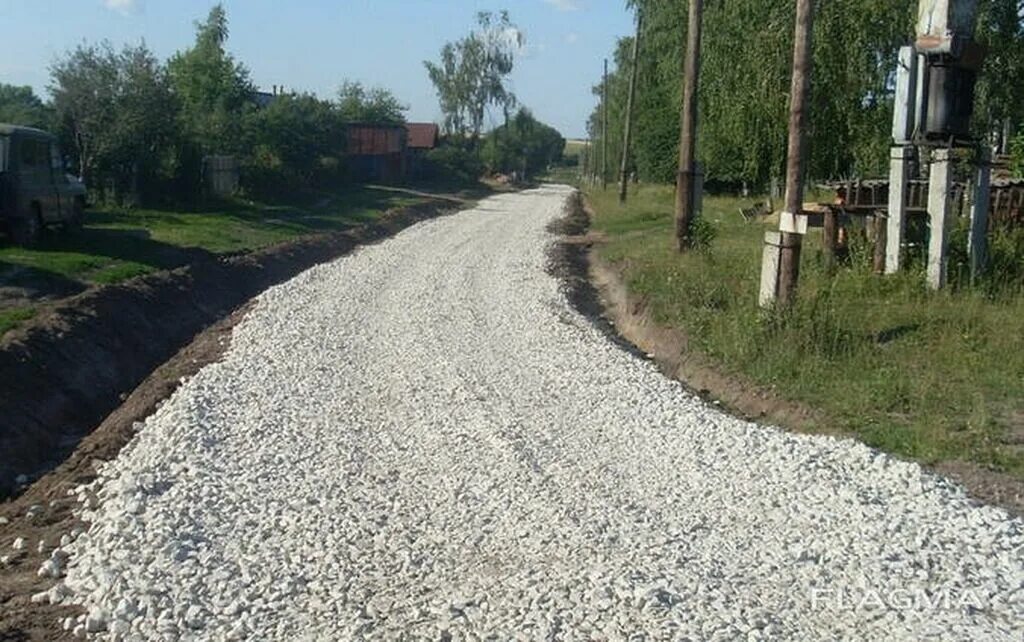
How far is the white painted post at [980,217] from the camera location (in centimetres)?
1688

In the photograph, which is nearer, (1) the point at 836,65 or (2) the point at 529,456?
(2) the point at 529,456

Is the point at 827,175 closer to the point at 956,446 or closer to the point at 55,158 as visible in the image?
the point at 55,158

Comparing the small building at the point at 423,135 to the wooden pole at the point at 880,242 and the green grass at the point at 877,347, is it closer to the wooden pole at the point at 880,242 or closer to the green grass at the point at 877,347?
the green grass at the point at 877,347

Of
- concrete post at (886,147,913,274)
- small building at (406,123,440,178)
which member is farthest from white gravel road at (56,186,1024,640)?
small building at (406,123,440,178)

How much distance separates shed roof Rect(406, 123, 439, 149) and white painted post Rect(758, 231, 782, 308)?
7756cm

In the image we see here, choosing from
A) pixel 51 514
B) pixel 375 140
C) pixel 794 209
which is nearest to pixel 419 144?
pixel 375 140

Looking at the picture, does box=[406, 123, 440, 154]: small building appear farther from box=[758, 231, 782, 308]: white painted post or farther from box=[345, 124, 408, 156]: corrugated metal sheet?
box=[758, 231, 782, 308]: white painted post

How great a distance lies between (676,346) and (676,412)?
401cm

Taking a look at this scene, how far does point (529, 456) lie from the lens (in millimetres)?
9492

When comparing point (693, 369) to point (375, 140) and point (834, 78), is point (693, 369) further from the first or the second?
point (375, 140)

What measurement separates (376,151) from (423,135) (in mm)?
25877

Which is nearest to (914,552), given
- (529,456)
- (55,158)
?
(529,456)

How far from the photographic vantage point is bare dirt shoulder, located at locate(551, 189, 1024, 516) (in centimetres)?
863

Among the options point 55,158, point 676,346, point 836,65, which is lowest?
point 676,346
